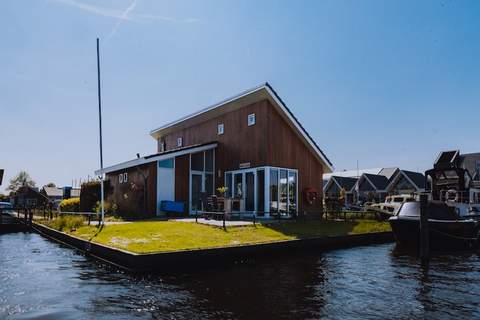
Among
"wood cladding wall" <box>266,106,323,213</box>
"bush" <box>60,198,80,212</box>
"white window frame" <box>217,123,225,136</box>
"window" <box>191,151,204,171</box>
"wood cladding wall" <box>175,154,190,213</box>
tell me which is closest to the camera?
"wood cladding wall" <box>266,106,323,213</box>

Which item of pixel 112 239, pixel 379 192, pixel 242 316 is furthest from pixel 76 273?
pixel 379 192

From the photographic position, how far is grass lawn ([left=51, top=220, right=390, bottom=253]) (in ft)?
36.9

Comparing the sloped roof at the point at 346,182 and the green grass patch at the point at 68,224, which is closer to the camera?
the green grass patch at the point at 68,224

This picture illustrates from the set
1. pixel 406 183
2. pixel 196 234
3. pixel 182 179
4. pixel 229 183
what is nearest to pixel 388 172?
pixel 406 183

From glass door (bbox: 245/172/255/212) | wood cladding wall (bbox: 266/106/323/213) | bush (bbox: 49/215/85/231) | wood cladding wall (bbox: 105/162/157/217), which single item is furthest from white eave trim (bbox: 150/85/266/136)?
bush (bbox: 49/215/85/231)

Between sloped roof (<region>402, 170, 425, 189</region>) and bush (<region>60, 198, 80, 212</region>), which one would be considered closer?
bush (<region>60, 198, 80, 212</region>)

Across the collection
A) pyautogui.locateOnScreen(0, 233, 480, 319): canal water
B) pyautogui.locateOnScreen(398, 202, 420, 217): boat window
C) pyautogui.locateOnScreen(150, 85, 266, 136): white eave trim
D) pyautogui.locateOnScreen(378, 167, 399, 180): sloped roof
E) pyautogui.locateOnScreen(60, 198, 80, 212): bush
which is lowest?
pyautogui.locateOnScreen(0, 233, 480, 319): canal water

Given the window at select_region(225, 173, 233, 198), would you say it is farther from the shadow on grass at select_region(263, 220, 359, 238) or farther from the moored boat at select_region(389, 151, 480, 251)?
the moored boat at select_region(389, 151, 480, 251)

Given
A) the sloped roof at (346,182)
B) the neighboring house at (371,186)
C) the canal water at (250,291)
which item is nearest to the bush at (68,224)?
the canal water at (250,291)

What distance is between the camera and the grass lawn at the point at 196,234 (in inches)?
443

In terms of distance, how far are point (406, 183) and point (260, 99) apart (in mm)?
38788

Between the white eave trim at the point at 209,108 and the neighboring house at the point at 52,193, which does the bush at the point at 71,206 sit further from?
the neighboring house at the point at 52,193

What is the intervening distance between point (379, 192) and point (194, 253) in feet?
160

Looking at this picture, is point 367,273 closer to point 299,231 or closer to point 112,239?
point 299,231
